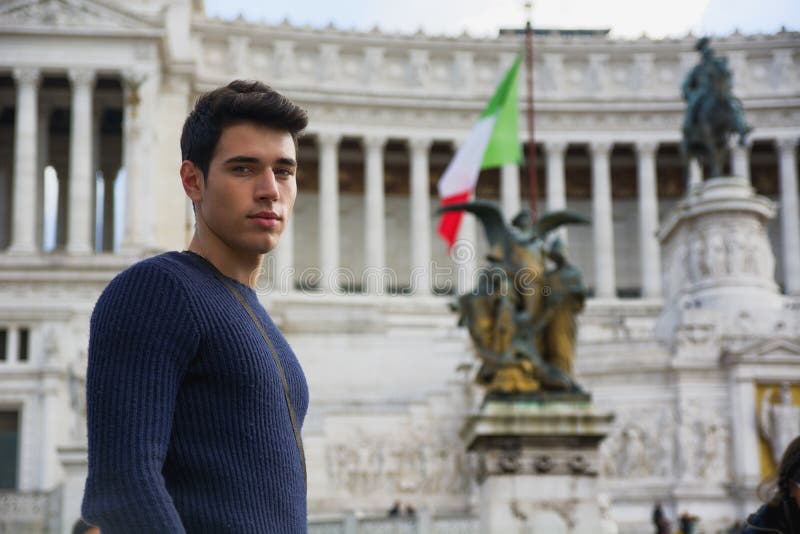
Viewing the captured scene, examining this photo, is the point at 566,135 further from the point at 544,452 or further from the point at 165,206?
the point at 544,452

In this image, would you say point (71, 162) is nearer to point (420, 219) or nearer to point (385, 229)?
point (420, 219)

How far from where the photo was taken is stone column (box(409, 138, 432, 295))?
67.2 m

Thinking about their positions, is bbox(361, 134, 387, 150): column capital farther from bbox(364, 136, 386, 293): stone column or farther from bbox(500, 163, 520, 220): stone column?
bbox(500, 163, 520, 220): stone column

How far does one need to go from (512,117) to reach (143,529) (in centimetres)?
3580

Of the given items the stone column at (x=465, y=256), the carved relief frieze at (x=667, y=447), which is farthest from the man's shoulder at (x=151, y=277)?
the stone column at (x=465, y=256)

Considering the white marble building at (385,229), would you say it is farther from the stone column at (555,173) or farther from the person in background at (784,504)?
the person in background at (784,504)

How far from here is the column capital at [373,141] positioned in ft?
227

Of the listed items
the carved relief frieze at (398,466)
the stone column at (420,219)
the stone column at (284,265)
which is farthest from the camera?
the stone column at (420,219)

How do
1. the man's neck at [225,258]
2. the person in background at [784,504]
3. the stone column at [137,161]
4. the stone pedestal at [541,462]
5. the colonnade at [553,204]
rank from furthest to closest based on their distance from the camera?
1. the colonnade at [553,204]
2. the stone column at [137,161]
3. the stone pedestal at [541,462]
4. the person in background at [784,504]
5. the man's neck at [225,258]

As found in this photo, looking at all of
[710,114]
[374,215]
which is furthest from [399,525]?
[374,215]

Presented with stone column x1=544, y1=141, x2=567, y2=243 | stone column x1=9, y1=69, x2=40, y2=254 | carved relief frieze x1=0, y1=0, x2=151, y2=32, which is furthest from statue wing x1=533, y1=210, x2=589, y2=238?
stone column x1=544, y1=141, x2=567, y2=243

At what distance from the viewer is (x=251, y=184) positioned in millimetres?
3732

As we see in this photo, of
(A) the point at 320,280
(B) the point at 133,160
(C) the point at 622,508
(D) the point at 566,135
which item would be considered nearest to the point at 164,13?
(B) the point at 133,160

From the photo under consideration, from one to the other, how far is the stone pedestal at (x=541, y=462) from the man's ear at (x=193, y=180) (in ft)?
47.4
